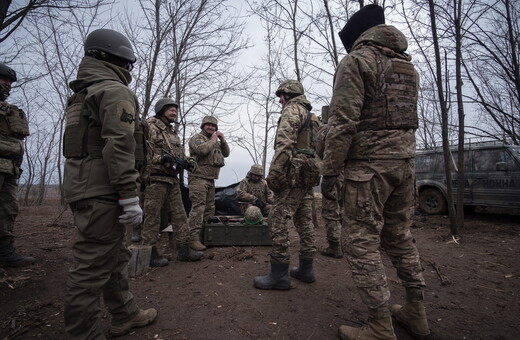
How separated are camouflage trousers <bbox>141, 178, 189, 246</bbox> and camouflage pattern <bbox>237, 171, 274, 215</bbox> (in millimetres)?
2183

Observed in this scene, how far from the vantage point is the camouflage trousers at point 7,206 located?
3477 millimetres

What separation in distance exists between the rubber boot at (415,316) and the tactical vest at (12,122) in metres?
4.76

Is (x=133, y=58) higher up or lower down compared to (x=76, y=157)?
higher up

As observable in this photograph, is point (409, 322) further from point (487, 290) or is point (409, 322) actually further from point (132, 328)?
point (132, 328)

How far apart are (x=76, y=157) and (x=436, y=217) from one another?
348 inches

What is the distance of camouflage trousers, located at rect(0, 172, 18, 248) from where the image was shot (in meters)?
3.48

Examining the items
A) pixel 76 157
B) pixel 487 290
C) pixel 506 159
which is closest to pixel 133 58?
pixel 76 157

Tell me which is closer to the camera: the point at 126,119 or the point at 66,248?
the point at 126,119

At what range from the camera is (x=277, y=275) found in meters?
2.84

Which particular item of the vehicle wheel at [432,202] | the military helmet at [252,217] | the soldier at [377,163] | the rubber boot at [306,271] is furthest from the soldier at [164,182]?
the vehicle wheel at [432,202]

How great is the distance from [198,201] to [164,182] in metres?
0.77

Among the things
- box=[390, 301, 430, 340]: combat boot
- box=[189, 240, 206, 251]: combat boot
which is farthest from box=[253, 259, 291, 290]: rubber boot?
box=[189, 240, 206, 251]: combat boot

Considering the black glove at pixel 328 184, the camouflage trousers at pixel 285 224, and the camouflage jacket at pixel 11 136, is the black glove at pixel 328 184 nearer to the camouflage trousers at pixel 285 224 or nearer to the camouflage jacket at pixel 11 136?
the camouflage trousers at pixel 285 224

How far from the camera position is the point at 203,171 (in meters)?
4.55
